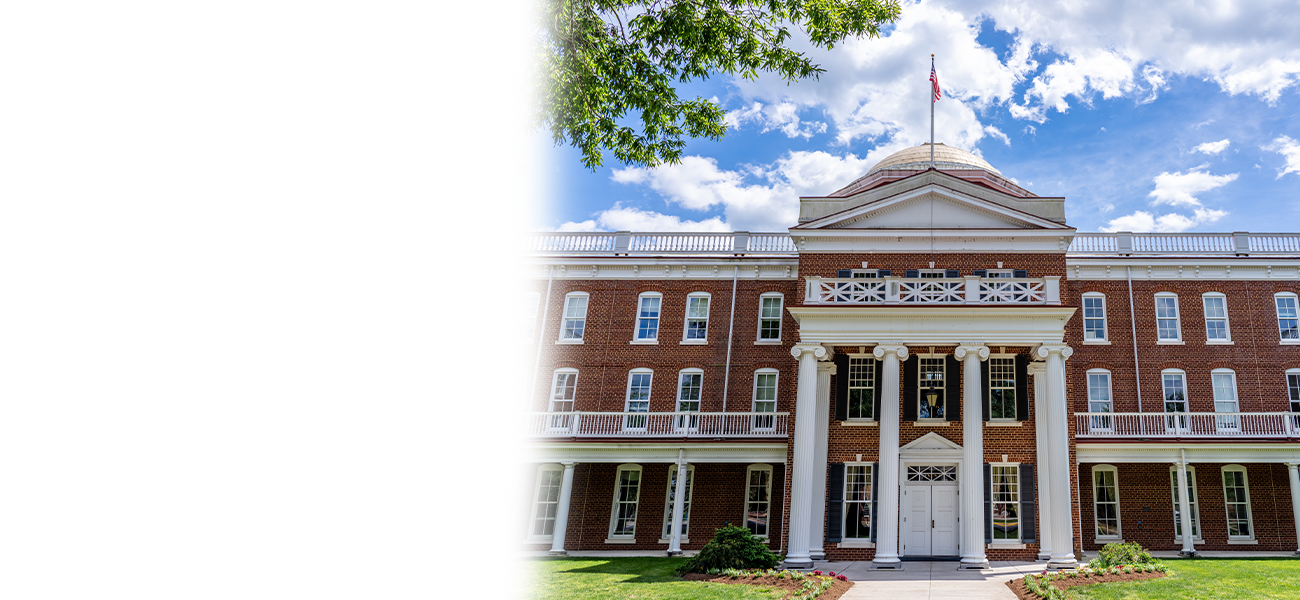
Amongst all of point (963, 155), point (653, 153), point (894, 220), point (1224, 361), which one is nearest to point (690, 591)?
point (653, 153)

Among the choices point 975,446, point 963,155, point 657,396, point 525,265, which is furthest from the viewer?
point 963,155

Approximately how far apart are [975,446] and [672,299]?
12.4 meters

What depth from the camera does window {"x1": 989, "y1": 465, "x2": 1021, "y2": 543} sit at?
2178cm

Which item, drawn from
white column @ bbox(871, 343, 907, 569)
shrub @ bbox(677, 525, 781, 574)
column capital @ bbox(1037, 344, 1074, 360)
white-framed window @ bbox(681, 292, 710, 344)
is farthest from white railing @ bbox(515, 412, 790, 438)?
column capital @ bbox(1037, 344, 1074, 360)

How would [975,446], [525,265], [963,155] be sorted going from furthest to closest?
[963,155] < [525,265] < [975,446]

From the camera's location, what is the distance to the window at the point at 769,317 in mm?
28281

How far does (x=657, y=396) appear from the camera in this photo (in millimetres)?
28266

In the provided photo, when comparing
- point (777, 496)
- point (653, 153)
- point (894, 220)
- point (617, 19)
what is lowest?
point (777, 496)

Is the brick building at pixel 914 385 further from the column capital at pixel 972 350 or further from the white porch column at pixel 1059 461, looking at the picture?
the column capital at pixel 972 350

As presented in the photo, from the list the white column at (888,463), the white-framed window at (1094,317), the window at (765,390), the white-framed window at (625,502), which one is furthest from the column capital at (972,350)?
the white-framed window at (625,502)

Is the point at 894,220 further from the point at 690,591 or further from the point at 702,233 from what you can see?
the point at 690,591

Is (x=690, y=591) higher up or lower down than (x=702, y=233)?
lower down

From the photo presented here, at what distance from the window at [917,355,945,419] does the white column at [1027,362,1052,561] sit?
8.37ft

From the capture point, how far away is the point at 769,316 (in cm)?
2848
